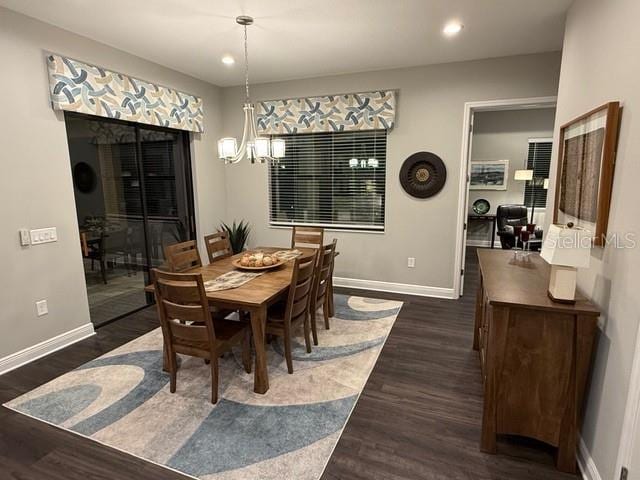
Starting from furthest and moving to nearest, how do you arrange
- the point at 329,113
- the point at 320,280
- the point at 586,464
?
the point at 329,113
the point at 320,280
the point at 586,464

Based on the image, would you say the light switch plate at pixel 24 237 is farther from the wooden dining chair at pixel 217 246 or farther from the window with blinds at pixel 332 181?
the window with blinds at pixel 332 181

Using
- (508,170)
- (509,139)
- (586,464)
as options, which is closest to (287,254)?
(586,464)

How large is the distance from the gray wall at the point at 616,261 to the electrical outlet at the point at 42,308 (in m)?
4.03

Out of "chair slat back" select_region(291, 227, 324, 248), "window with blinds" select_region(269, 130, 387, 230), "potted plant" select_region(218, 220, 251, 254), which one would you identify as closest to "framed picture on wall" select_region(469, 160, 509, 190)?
"window with blinds" select_region(269, 130, 387, 230)

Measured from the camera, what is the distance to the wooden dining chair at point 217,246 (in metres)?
3.55

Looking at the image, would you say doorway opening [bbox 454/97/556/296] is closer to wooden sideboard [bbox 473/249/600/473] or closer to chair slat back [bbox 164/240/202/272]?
wooden sideboard [bbox 473/249/600/473]

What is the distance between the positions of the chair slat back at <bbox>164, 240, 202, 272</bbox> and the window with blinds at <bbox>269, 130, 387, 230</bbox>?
6.43ft

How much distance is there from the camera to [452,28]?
9.91ft

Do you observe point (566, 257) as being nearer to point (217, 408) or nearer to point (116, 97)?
point (217, 408)

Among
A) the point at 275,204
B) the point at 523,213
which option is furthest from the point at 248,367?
the point at 523,213

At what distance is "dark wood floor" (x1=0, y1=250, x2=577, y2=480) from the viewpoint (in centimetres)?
182

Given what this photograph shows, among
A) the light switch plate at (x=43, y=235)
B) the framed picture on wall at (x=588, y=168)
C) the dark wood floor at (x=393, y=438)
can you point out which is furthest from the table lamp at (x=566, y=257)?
the light switch plate at (x=43, y=235)

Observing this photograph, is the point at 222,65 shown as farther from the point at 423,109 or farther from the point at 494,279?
the point at 494,279

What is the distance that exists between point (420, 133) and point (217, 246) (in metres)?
2.75
